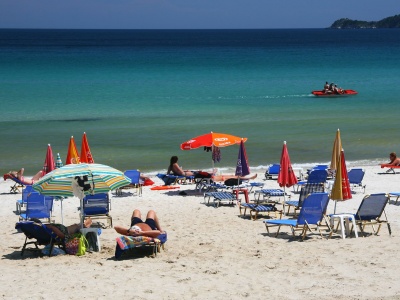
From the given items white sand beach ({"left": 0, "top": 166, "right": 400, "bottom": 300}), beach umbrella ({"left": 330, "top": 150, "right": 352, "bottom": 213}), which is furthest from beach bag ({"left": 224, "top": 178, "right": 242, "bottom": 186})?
beach umbrella ({"left": 330, "top": 150, "right": 352, "bottom": 213})

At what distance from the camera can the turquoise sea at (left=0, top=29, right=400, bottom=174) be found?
83.2 ft

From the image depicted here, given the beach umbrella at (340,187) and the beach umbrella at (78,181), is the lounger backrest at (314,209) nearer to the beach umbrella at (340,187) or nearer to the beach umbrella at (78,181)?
the beach umbrella at (340,187)

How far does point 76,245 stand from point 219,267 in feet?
7.47

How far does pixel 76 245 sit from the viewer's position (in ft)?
37.2

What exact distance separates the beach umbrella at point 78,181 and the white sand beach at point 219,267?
920 mm

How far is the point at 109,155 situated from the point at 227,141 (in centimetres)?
828

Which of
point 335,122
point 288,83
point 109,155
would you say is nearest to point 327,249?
point 109,155

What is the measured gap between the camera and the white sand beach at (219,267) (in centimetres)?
927

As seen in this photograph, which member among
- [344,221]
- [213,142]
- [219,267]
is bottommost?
[219,267]

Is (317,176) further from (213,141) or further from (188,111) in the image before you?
(188,111)

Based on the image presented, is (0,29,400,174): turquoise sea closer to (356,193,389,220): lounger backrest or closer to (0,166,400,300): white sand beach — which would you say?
(0,166,400,300): white sand beach

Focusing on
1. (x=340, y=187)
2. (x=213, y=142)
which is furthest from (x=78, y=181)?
(x=213, y=142)

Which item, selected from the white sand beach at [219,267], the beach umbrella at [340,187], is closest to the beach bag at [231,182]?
the white sand beach at [219,267]

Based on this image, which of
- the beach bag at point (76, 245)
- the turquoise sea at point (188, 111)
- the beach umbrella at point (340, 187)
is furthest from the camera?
the turquoise sea at point (188, 111)
